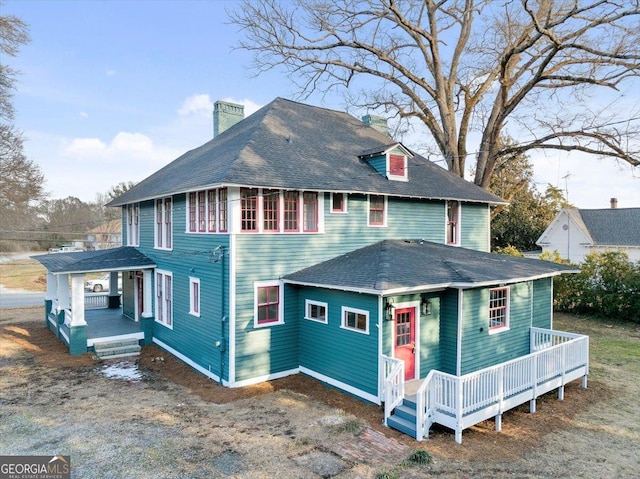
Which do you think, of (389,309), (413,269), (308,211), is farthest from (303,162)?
(389,309)

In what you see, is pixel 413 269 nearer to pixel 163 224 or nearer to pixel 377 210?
pixel 377 210

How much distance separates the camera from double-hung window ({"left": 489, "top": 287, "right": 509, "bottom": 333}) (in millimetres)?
10625

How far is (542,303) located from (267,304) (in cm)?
867

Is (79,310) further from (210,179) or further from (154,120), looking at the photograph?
(154,120)

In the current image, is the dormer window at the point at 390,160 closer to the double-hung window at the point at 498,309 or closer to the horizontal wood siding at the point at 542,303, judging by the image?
the double-hung window at the point at 498,309

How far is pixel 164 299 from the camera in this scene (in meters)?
13.8

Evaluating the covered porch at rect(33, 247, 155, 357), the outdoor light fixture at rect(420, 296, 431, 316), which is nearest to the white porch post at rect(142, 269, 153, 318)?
the covered porch at rect(33, 247, 155, 357)

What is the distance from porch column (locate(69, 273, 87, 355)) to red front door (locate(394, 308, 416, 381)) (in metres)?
10.4

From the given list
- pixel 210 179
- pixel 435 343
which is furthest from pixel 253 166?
pixel 435 343

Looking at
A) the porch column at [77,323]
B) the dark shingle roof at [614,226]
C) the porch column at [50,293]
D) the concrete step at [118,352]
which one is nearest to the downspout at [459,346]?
the concrete step at [118,352]

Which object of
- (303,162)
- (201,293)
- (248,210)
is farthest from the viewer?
(303,162)

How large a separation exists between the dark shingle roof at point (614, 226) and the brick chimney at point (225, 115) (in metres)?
28.3

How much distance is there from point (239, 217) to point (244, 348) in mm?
3429

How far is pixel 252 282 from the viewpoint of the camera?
10305mm
